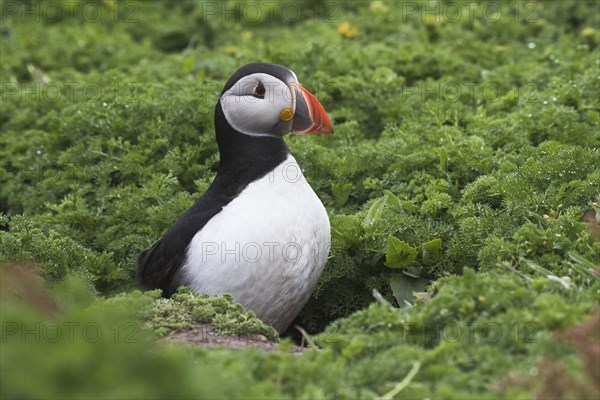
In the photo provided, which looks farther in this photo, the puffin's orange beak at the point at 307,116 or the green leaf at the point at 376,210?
the green leaf at the point at 376,210

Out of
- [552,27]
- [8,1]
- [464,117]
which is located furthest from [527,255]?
[8,1]

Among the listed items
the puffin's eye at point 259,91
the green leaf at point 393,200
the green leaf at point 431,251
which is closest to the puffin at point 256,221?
the puffin's eye at point 259,91

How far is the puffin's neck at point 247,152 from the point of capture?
5.43m

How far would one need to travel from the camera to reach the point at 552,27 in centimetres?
916

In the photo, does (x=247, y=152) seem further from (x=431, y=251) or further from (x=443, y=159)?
(x=443, y=159)

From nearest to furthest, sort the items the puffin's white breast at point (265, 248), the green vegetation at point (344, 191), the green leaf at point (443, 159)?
the green vegetation at point (344, 191)
the puffin's white breast at point (265, 248)
the green leaf at point (443, 159)

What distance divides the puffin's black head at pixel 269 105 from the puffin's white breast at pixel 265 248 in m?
0.29

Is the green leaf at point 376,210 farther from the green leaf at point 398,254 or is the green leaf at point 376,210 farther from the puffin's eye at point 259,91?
the puffin's eye at point 259,91

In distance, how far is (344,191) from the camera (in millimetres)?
6453

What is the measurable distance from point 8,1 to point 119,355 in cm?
933

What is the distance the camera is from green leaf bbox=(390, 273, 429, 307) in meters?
5.40
